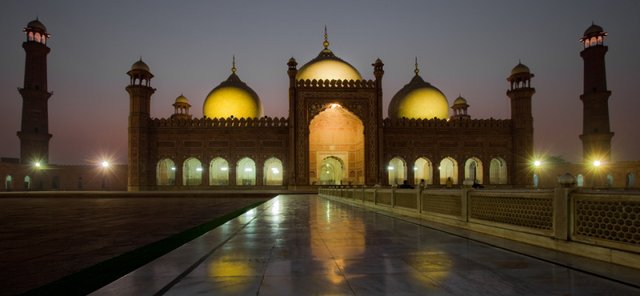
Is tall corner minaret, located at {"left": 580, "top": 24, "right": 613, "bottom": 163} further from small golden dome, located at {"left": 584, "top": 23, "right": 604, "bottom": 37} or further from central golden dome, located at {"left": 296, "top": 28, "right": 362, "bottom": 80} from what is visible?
central golden dome, located at {"left": 296, "top": 28, "right": 362, "bottom": 80}

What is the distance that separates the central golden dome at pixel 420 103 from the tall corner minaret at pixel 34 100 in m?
23.5

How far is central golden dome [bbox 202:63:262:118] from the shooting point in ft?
97.0

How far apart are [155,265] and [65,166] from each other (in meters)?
34.0

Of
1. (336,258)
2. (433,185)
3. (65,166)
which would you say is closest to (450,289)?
(336,258)

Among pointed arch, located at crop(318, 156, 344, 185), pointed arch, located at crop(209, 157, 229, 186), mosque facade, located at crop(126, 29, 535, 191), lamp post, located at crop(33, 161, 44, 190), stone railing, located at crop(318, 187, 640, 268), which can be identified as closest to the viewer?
stone railing, located at crop(318, 187, 640, 268)

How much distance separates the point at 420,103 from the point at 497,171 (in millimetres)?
6521

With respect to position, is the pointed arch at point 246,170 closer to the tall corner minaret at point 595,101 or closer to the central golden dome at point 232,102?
the central golden dome at point 232,102

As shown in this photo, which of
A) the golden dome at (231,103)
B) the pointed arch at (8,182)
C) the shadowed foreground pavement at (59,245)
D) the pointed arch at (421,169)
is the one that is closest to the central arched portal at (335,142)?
the pointed arch at (421,169)

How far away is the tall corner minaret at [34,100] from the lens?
29406 millimetres

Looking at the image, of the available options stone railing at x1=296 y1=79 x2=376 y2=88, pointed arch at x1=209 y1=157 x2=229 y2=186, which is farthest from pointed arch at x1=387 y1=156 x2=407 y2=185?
pointed arch at x1=209 y1=157 x2=229 y2=186

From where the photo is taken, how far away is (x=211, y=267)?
128 inches

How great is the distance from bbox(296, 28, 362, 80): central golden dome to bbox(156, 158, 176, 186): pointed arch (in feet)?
31.6

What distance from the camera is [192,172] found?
28.2 meters

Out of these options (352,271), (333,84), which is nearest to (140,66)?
(333,84)
